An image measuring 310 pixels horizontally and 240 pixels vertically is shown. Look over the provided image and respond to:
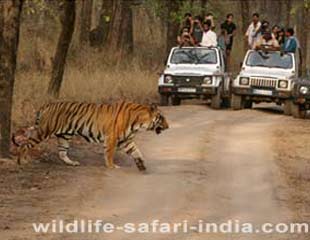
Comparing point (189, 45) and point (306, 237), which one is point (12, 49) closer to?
point (306, 237)

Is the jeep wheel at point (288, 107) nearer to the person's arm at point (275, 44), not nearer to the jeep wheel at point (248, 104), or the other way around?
the jeep wheel at point (248, 104)

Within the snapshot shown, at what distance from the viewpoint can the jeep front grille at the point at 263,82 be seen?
74.8 feet

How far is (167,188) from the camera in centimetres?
1148

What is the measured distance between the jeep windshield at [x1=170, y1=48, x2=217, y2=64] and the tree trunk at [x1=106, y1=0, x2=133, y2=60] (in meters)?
8.04

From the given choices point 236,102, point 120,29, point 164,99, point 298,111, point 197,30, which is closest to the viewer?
point 298,111

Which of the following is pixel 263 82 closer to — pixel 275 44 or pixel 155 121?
pixel 275 44

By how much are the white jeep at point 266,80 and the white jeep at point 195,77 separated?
0.62 metres

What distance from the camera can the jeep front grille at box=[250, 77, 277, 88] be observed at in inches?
898

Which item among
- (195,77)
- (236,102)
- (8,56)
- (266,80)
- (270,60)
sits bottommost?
(236,102)

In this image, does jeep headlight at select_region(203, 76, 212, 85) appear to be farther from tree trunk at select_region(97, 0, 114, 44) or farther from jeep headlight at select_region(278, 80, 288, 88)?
tree trunk at select_region(97, 0, 114, 44)

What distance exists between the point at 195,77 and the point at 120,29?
34.0ft

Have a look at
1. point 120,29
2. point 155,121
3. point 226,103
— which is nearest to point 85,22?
point 120,29

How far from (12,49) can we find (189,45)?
43.6ft

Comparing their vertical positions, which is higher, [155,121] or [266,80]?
[155,121]
